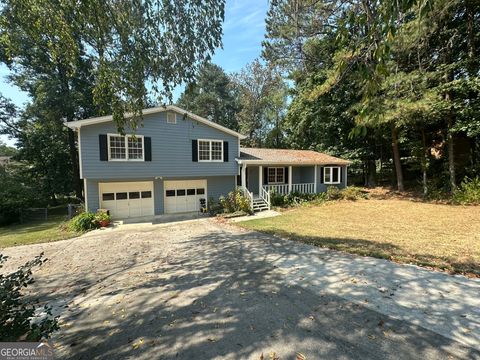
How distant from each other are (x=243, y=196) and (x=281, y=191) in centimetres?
345

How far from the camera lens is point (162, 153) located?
44.3 feet

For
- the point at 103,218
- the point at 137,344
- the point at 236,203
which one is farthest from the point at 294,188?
the point at 137,344

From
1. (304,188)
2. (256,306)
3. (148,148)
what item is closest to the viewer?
(256,306)

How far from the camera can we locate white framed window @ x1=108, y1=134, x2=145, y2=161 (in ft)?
40.4

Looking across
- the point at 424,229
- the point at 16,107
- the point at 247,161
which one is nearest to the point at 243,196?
the point at 247,161

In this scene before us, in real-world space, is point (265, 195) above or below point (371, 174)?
below

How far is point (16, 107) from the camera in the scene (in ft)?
70.7

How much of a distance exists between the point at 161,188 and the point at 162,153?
2249mm

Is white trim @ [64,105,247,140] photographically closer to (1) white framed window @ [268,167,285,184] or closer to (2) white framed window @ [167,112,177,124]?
(2) white framed window @ [167,112,177,124]

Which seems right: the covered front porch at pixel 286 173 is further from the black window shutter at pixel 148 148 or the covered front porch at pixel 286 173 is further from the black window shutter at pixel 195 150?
the black window shutter at pixel 148 148

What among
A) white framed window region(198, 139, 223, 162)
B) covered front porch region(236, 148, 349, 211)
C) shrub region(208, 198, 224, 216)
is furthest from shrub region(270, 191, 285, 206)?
white framed window region(198, 139, 223, 162)

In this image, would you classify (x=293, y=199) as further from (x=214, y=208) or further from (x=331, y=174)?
(x=214, y=208)

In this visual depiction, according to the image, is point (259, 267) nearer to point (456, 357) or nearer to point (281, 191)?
point (456, 357)

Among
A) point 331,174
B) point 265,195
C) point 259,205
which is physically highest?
point 331,174
